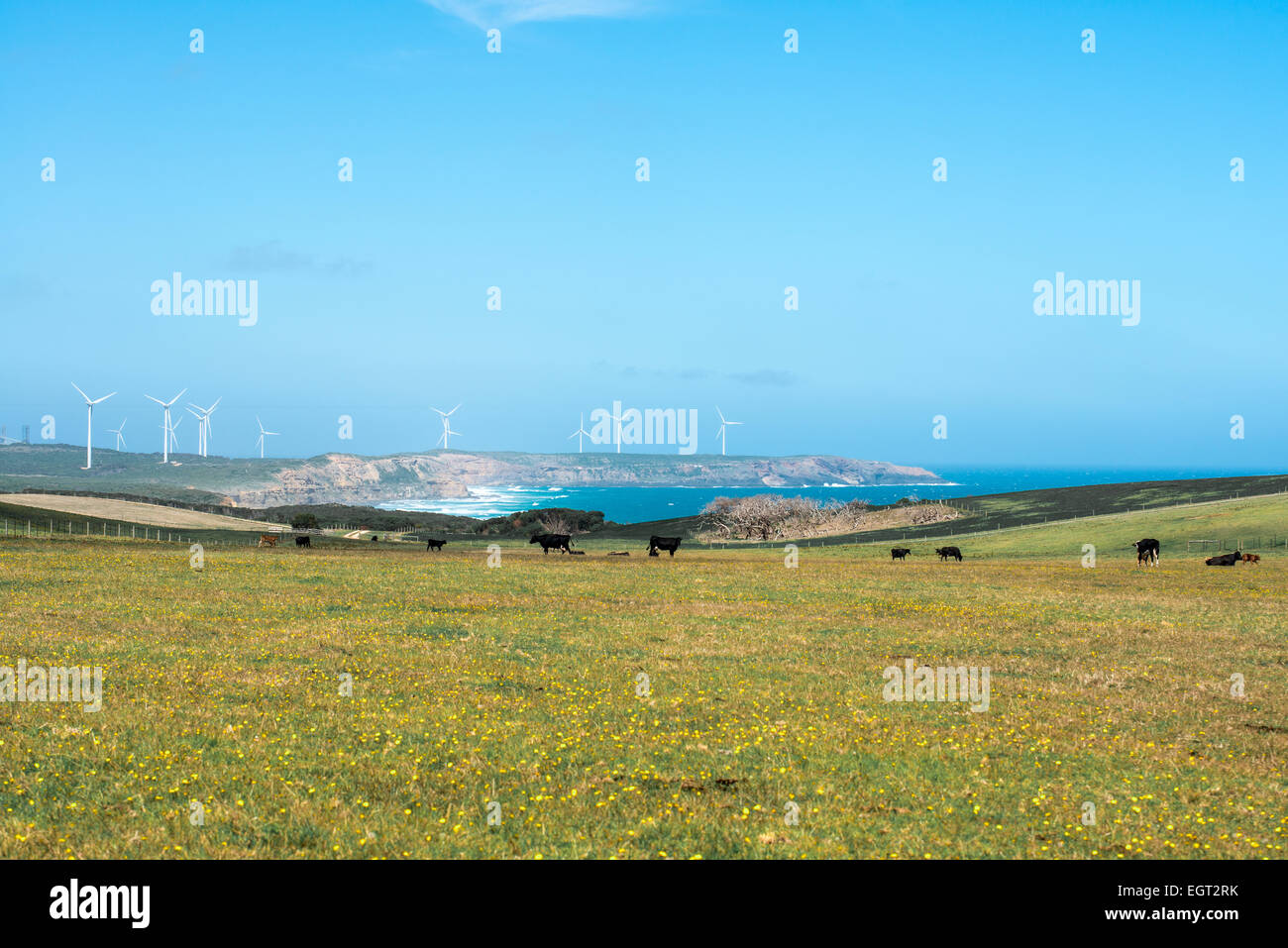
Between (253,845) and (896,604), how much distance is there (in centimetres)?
3212

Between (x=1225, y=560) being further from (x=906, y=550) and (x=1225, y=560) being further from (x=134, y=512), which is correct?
(x=134, y=512)

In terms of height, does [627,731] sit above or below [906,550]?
above

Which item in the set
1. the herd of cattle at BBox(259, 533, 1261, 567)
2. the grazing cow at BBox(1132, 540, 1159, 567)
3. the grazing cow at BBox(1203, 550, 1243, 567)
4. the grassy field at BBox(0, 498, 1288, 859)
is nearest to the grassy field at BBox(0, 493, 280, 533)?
the herd of cattle at BBox(259, 533, 1261, 567)

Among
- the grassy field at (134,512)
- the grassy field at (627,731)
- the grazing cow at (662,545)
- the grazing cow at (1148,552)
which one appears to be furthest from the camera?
the grassy field at (134,512)

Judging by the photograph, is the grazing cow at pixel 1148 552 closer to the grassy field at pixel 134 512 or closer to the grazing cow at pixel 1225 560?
the grazing cow at pixel 1225 560

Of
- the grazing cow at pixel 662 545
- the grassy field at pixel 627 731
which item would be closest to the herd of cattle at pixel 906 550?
the grazing cow at pixel 662 545

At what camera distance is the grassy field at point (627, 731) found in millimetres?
11930

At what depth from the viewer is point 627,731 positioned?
17.0m

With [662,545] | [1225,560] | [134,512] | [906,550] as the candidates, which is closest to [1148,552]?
[1225,560]

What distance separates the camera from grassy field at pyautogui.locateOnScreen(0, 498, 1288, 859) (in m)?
11.9

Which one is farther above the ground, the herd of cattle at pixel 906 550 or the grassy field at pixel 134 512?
the grassy field at pixel 134 512

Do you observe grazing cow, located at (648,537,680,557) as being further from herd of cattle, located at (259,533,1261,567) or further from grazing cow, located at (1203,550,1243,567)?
grazing cow, located at (1203,550,1243,567)
